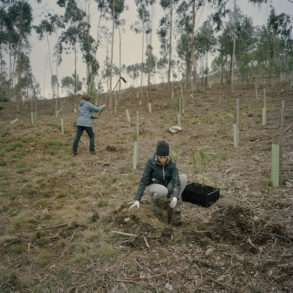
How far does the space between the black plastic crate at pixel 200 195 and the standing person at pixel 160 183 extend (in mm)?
283

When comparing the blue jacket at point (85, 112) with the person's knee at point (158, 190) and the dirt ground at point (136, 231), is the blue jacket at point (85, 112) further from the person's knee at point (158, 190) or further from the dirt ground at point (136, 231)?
the person's knee at point (158, 190)

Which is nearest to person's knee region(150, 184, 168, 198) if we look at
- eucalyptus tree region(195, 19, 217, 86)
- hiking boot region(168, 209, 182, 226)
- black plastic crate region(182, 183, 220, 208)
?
hiking boot region(168, 209, 182, 226)

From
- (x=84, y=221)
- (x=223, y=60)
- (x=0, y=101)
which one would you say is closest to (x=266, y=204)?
(x=84, y=221)

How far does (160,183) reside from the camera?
2812 millimetres

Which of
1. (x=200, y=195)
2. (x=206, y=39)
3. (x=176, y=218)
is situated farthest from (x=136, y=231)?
(x=206, y=39)

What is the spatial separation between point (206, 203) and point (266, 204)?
0.72 meters

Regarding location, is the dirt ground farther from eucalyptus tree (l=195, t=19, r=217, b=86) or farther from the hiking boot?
eucalyptus tree (l=195, t=19, r=217, b=86)

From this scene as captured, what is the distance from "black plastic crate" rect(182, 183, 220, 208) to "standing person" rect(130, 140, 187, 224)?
28 cm

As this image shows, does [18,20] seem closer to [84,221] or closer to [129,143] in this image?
[129,143]

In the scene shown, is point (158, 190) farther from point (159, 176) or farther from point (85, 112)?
point (85, 112)

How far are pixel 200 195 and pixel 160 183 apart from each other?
54 cm

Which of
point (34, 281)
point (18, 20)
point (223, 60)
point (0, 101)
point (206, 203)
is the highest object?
point (18, 20)

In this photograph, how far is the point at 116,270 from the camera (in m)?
1.95

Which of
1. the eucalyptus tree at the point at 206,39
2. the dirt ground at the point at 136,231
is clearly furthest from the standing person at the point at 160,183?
the eucalyptus tree at the point at 206,39
